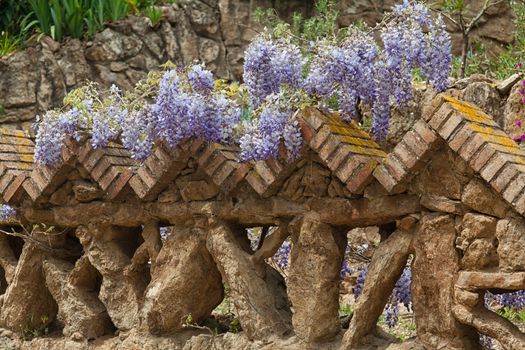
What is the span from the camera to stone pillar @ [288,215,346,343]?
4.60m

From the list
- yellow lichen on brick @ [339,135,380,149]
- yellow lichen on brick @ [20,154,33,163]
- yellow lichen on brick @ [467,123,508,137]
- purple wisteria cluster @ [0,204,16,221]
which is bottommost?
purple wisteria cluster @ [0,204,16,221]

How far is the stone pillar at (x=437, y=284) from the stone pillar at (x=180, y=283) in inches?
48.6

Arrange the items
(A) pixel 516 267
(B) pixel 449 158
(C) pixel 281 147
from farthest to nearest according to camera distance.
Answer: (C) pixel 281 147 → (B) pixel 449 158 → (A) pixel 516 267

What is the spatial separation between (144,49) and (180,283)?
9.24 meters

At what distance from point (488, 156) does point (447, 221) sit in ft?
1.18

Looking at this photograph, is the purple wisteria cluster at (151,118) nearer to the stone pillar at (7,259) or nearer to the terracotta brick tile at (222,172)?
the terracotta brick tile at (222,172)

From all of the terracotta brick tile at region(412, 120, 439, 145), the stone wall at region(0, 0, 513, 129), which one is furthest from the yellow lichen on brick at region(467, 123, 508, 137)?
the stone wall at region(0, 0, 513, 129)

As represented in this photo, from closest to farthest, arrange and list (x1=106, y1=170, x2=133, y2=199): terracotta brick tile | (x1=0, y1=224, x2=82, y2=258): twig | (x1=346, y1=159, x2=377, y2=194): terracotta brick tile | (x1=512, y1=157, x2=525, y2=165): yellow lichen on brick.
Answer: (x1=512, y1=157, x2=525, y2=165): yellow lichen on brick → (x1=346, y1=159, x2=377, y2=194): terracotta brick tile → (x1=106, y1=170, x2=133, y2=199): terracotta brick tile → (x1=0, y1=224, x2=82, y2=258): twig

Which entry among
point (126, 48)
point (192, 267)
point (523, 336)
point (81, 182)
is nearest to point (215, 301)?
point (192, 267)

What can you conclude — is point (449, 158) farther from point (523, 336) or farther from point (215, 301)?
point (215, 301)

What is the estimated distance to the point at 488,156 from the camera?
3.96 metres

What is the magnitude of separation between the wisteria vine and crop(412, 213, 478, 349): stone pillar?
698 millimetres

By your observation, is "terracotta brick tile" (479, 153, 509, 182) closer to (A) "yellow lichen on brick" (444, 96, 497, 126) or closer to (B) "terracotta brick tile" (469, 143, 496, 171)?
(B) "terracotta brick tile" (469, 143, 496, 171)

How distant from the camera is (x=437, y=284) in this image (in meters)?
4.23
